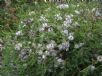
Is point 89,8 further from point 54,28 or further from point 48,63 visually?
point 48,63

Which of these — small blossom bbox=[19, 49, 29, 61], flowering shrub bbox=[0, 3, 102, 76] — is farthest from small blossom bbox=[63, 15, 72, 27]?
small blossom bbox=[19, 49, 29, 61]

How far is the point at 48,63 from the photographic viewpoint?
3801mm

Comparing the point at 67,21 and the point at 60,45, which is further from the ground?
the point at 67,21

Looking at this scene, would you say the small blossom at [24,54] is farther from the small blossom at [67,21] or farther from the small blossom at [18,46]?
the small blossom at [67,21]

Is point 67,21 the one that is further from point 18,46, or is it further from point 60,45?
point 18,46

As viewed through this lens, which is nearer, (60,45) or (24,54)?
(60,45)

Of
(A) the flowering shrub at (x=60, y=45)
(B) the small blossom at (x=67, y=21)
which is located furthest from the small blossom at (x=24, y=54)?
(B) the small blossom at (x=67, y=21)

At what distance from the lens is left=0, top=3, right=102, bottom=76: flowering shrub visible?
148 inches

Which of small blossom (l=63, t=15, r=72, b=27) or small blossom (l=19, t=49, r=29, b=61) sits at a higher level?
small blossom (l=63, t=15, r=72, b=27)

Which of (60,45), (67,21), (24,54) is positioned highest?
(67,21)

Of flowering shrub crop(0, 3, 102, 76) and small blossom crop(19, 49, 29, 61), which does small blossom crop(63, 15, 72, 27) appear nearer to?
flowering shrub crop(0, 3, 102, 76)

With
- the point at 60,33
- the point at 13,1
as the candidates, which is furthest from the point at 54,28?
the point at 13,1

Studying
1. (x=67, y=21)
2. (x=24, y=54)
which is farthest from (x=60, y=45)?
(x=24, y=54)

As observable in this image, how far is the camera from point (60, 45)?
3762mm
